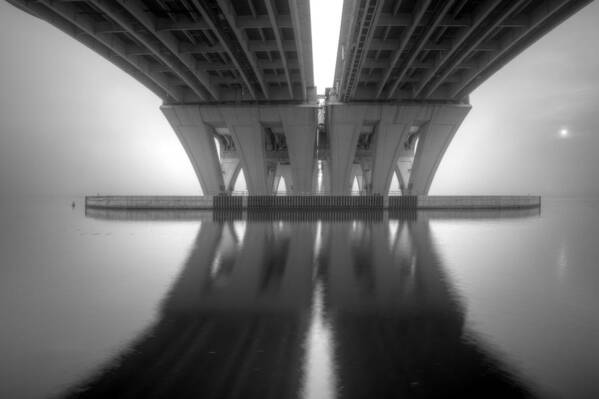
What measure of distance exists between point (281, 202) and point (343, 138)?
Answer: 993 cm

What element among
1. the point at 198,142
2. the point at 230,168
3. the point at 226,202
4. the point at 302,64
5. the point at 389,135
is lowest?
the point at 226,202

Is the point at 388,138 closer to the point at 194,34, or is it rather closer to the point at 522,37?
the point at 522,37

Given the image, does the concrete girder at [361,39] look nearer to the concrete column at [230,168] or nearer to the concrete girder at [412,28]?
the concrete girder at [412,28]

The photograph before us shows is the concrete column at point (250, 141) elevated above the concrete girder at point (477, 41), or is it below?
below

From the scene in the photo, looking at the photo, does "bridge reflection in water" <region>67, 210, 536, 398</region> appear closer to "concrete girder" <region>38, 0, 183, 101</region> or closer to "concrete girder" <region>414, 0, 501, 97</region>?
"concrete girder" <region>414, 0, 501, 97</region>

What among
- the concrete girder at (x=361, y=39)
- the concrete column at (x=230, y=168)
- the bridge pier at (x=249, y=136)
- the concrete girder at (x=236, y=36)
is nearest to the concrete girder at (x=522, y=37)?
the concrete girder at (x=361, y=39)

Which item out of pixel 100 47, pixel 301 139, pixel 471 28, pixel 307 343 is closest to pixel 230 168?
pixel 301 139

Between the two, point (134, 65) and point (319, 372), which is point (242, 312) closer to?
point (319, 372)

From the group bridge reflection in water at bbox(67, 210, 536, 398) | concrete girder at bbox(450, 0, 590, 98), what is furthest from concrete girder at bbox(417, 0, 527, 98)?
bridge reflection in water at bbox(67, 210, 536, 398)

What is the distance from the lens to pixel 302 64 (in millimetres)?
24016

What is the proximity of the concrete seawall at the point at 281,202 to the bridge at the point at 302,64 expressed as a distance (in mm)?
6366

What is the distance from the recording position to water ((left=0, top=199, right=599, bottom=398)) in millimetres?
3068

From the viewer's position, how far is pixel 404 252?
10.1 metres

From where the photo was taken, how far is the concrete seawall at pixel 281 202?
30.0 m
